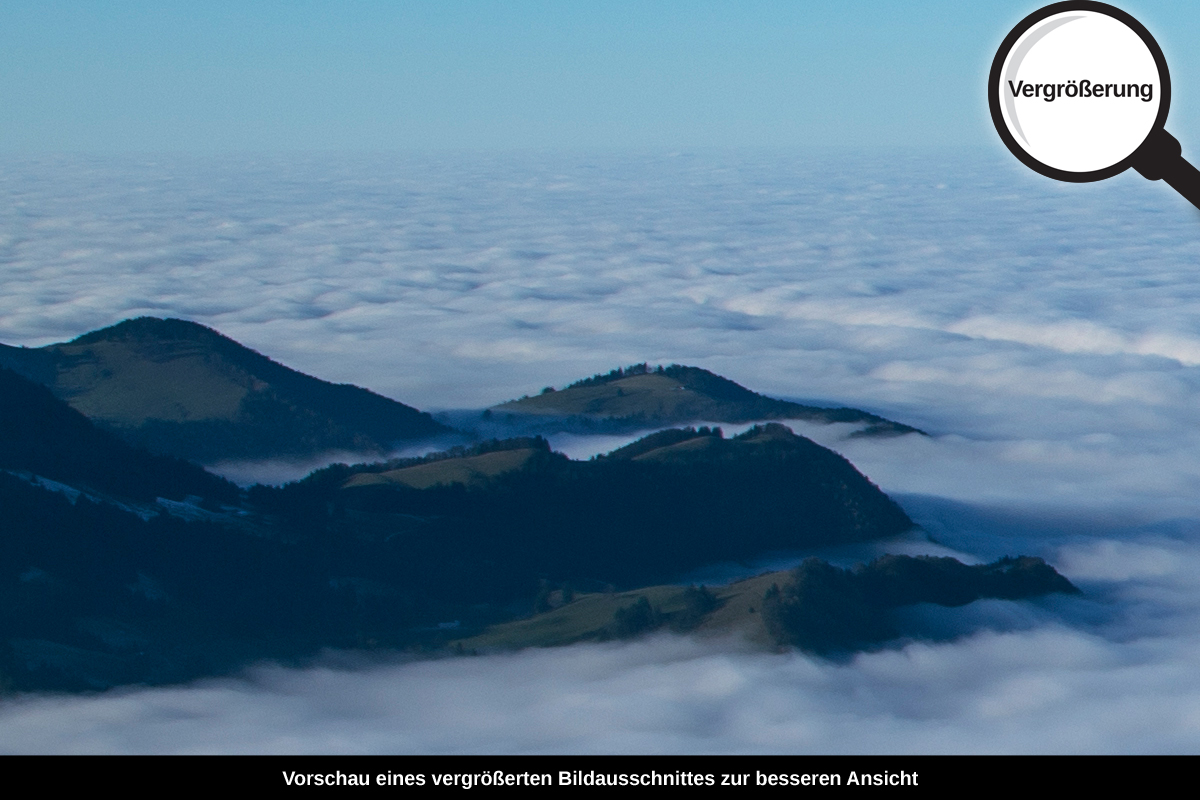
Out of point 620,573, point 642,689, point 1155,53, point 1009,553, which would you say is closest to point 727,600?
point 642,689

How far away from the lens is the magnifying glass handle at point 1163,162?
6147 mm

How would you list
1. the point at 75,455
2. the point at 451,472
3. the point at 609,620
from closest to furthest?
the point at 609,620
the point at 75,455
the point at 451,472

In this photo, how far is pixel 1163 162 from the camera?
629cm

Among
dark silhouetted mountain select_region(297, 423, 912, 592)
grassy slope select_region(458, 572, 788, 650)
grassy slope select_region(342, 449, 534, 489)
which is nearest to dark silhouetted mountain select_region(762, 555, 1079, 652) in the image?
grassy slope select_region(458, 572, 788, 650)

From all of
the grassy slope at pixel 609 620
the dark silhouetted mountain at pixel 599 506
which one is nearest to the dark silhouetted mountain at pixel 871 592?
the grassy slope at pixel 609 620

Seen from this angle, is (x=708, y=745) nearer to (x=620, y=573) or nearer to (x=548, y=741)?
(x=548, y=741)

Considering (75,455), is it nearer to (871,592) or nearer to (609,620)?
(609,620)

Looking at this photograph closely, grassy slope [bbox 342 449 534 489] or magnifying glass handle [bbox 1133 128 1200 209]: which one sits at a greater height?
magnifying glass handle [bbox 1133 128 1200 209]

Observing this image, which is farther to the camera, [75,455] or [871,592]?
[75,455]

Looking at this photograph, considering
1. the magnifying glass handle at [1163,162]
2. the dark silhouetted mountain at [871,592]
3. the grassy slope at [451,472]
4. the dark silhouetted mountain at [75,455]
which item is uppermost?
the magnifying glass handle at [1163,162]

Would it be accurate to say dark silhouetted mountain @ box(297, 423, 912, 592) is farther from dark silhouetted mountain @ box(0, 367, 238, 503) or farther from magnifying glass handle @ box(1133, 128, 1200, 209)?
magnifying glass handle @ box(1133, 128, 1200, 209)

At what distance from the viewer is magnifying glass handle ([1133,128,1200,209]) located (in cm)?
615

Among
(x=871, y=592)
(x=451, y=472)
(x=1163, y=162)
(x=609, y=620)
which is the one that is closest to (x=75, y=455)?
(x=451, y=472)

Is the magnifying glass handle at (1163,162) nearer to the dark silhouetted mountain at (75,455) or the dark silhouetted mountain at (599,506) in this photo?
the dark silhouetted mountain at (75,455)
